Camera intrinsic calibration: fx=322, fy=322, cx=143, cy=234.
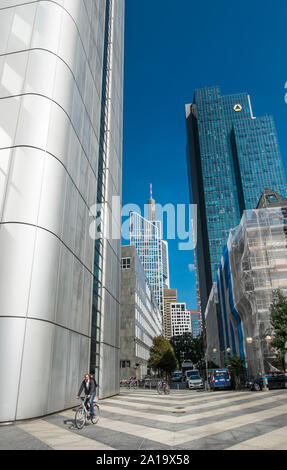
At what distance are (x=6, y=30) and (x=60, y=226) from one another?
10594 millimetres

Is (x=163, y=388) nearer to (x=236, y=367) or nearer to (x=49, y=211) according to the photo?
(x=236, y=367)

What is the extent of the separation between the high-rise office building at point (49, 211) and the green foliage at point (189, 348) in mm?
81942

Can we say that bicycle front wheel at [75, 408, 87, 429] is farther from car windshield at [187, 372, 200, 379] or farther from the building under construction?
car windshield at [187, 372, 200, 379]

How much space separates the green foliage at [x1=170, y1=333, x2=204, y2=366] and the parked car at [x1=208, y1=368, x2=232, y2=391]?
70.2 meters

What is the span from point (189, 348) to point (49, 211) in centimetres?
10544

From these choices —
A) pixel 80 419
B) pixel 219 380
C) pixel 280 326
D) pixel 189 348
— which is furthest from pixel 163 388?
pixel 189 348

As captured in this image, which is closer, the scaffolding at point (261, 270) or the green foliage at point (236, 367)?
the green foliage at point (236, 367)

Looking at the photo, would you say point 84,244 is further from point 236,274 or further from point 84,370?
point 236,274

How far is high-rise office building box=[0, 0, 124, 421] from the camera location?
436 inches

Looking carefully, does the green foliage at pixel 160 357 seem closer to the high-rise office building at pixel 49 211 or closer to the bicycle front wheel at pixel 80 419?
the high-rise office building at pixel 49 211

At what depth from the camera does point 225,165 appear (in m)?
134

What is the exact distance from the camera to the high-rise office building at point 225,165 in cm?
12125

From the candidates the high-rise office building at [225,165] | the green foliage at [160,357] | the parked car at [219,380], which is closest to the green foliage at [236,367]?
the parked car at [219,380]

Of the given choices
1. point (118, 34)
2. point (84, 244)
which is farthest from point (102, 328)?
point (118, 34)
